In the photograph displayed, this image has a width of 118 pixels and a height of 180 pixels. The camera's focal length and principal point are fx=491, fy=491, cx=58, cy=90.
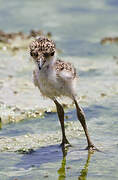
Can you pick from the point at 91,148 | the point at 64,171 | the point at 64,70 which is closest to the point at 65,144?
the point at 91,148

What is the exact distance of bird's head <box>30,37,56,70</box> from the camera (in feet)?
16.3

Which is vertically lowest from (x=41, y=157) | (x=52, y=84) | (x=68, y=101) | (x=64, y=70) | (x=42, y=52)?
(x=68, y=101)

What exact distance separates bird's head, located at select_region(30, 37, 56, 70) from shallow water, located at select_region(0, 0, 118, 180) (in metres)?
1.08

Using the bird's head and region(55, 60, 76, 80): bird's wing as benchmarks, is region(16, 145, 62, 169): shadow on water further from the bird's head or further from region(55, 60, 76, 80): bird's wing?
the bird's head

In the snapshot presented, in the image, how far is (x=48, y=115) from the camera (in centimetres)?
705

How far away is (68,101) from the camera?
775cm

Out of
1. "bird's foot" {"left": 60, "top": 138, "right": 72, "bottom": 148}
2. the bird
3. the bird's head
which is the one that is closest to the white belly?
the bird

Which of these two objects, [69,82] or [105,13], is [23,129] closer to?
[69,82]

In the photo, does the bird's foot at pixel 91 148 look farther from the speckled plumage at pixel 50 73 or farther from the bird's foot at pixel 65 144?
the speckled plumage at pixel 50 73

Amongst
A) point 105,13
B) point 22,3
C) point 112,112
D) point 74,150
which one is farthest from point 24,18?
point 74,150

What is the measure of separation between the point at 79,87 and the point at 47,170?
11.7 feet

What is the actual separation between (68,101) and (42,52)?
2.84m

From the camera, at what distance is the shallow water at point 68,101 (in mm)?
5113

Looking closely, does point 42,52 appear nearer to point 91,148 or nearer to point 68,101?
point 91,148
